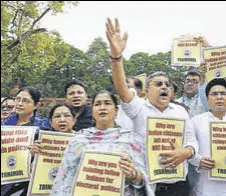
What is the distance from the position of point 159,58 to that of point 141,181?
79.8ft

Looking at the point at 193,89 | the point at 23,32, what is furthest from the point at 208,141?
the point at 23,32

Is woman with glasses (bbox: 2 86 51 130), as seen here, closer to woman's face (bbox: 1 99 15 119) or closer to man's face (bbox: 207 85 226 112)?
woman's face (bbox: 1 99 15 119)

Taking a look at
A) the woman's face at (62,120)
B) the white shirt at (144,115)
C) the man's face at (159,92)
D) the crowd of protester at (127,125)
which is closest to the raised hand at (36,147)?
the crowd of protester at (127,125)

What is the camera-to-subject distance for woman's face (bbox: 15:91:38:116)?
14.1ft

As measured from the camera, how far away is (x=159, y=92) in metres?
3.97

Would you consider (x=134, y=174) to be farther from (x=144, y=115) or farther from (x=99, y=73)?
(x=99, y=73)

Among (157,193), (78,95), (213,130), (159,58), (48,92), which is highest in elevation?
(159,58)

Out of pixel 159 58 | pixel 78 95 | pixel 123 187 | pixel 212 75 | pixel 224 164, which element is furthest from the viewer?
pixel 159 58

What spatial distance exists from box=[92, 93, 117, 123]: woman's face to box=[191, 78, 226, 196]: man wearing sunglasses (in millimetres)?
848

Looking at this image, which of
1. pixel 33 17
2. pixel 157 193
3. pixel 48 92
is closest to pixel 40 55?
pixel 33 17

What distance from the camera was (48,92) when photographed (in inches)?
1088

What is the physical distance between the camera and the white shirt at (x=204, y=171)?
3881 millimetres

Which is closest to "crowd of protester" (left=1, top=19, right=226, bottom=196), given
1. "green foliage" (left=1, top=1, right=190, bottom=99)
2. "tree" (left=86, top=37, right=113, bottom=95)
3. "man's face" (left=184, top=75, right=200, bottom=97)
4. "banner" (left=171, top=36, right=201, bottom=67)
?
"man's face" (left=184, top=75, right=200, bottom=97)

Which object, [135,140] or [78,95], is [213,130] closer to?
[135,140]
